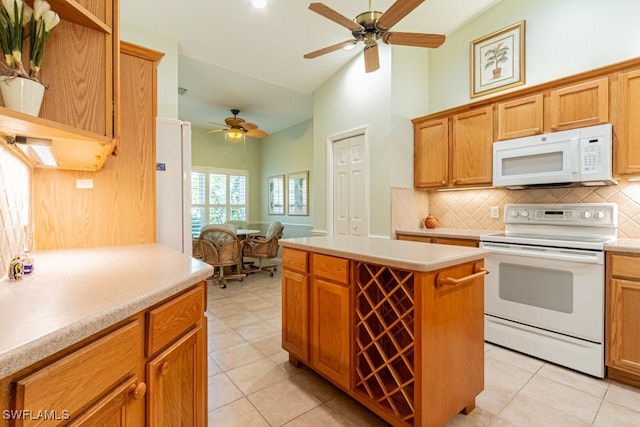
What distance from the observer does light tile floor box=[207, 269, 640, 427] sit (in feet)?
5.43

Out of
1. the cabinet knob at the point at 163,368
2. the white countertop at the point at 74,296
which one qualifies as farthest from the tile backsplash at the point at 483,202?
the cabinet knob at the point at 163,368

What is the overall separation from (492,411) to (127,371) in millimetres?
1931

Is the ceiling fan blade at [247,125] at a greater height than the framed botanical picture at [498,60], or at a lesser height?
lesser

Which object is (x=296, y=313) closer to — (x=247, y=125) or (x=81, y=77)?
(x=81, y=77)

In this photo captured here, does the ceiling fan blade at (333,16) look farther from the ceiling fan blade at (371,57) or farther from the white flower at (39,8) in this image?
the white flower at (39,8)

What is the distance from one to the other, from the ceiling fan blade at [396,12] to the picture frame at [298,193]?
3.91 metres

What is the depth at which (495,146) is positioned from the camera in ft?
9.46

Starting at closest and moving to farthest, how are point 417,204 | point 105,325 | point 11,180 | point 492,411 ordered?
point 105,325 → point 11,180 → point 492,411 → point 417,204

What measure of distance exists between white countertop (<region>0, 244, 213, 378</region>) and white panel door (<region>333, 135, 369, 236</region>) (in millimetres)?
2662

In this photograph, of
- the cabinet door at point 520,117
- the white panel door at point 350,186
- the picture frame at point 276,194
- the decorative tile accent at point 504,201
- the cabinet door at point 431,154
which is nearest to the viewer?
the decorative tile accent at point 504,201

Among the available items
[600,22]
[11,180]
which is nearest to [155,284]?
[11,180]

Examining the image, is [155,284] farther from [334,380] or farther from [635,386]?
[635,386]

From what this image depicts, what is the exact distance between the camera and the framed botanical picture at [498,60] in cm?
308

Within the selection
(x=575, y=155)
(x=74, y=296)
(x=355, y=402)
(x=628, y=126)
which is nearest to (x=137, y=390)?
(x=74, y=296)
